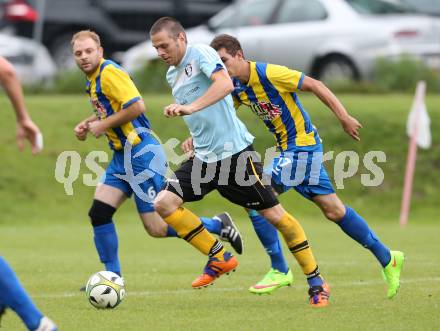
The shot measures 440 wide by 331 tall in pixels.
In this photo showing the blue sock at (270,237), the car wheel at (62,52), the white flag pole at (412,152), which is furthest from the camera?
the car wheel at (62,52)

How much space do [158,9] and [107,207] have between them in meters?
13.5

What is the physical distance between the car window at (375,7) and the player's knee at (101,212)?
1247cm

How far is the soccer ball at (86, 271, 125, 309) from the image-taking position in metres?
8.16

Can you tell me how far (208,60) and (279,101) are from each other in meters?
0.81

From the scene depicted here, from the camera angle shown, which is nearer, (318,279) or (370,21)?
(318,279)

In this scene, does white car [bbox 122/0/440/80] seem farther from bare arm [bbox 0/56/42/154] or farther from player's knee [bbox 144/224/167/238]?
bare arm [bbox 0/56/42/154]

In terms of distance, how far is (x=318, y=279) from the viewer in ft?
27.6

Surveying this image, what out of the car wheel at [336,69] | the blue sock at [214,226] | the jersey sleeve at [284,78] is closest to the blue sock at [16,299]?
the jersey sleeve at [284,78]

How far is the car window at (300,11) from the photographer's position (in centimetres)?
2031

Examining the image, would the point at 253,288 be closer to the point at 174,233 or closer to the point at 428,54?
the point at 174,233

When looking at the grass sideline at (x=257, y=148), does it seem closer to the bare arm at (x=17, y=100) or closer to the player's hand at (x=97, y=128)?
the player's hand at (x=97, y=128)

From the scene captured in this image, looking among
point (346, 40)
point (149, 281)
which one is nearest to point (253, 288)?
point (149, 281)

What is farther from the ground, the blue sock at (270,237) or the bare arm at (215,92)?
the bare arm at (215,92)

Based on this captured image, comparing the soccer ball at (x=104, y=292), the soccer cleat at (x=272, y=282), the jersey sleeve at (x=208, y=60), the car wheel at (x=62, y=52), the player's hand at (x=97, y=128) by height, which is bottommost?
the car wheel at (x=62, y=52)
